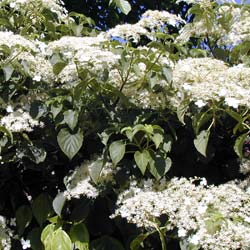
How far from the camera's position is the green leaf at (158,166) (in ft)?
5.41

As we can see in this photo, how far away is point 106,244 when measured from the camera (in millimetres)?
1735

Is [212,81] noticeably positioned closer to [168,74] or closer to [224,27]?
[168,74]

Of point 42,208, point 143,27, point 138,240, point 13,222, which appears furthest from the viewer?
point 143,27

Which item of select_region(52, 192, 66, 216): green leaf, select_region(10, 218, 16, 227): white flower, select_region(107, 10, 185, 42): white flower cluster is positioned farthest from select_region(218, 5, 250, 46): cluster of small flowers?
select_region(10, 218, 16, 227): white flower

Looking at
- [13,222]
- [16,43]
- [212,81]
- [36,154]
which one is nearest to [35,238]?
[13,222]

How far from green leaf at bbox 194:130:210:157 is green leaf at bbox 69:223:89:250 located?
0.42 metres

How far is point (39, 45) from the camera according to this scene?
2.03 meters

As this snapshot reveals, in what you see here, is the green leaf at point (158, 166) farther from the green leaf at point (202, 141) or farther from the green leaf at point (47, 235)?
the green leaf at point (47, 235)

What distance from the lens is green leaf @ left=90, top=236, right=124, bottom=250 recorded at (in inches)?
68.1

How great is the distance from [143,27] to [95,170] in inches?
24.5

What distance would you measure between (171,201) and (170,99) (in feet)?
1.35

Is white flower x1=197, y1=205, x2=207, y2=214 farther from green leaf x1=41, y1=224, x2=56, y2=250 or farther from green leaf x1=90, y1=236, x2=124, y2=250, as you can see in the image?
green leaf x1=41, y1=224, x2=56, y2=250

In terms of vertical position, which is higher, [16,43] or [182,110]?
[16,43]

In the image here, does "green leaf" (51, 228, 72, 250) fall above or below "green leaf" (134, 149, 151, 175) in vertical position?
below
